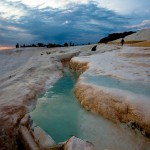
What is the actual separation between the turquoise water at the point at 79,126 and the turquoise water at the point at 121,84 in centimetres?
123

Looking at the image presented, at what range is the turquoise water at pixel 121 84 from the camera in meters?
7.23

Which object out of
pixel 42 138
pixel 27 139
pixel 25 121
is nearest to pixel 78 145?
pixel 42 138

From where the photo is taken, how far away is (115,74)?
9766mm

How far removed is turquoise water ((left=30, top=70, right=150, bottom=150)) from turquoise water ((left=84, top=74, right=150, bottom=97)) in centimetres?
123

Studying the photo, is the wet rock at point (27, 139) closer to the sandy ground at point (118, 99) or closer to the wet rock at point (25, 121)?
the wet rock at point (25, 121)

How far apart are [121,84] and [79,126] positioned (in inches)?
108

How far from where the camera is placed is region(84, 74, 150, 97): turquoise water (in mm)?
7234

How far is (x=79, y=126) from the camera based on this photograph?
6215 mm

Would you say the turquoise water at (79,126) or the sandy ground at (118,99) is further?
the sandy ground at (118,99)

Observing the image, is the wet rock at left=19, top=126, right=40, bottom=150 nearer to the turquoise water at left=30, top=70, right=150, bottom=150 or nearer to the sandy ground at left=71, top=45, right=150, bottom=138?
the turquoise water at left=30, top=70, right=150, bottom=150

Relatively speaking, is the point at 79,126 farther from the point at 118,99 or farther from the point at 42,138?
the point at 118,99

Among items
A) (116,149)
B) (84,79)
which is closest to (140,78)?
(84,79)

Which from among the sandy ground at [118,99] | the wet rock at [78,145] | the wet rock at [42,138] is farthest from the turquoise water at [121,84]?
the wet rock at [42,138]

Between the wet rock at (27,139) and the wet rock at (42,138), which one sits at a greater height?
the wet rock at (42,138)
